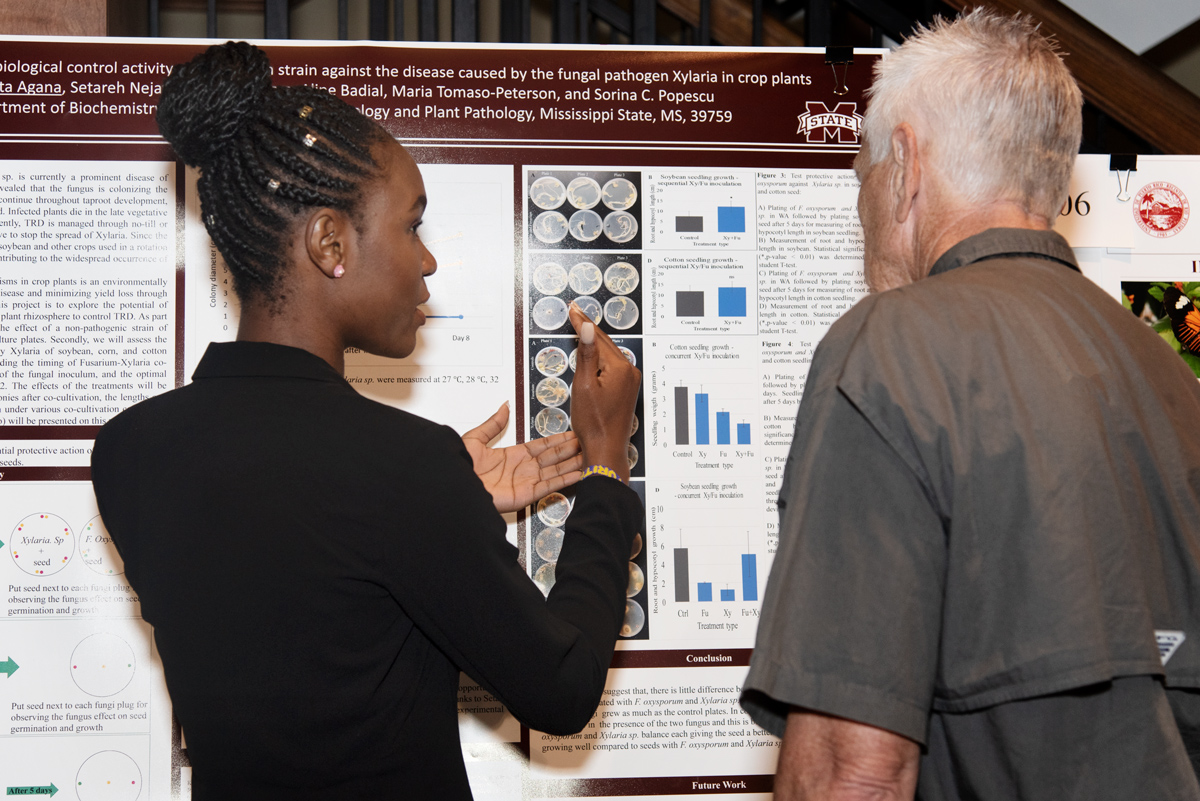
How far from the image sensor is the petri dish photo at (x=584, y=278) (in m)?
1.58

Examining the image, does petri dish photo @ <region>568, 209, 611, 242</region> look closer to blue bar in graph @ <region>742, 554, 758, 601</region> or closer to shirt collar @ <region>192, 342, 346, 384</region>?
blue bar in graph @ <region>742, 554, 758, 601</region>

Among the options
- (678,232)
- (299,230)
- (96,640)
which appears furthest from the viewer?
(678,232)

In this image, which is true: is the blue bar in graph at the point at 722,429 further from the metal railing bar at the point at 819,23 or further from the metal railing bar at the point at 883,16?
the metal railing bar at the point at 883,16

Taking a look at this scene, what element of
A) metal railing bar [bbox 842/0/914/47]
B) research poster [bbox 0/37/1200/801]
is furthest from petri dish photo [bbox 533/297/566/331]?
metal railing bar [bbox 842/0/914/47]

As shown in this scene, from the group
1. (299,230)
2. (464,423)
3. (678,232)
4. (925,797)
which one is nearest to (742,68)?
(678,232)

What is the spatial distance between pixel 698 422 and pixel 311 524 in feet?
2.76

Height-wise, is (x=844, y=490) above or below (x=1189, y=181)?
below

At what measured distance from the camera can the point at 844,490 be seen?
2.49 feet

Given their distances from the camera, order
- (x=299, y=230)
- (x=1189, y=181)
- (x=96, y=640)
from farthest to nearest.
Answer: (x=1189, y=181)
(x=96, y=640)
(x=299, y=230)

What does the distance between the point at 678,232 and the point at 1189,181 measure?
→ 3.20 ft

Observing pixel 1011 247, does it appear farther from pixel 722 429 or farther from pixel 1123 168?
pixel 1123 168

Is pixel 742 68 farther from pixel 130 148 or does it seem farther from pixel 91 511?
pixel 91 511

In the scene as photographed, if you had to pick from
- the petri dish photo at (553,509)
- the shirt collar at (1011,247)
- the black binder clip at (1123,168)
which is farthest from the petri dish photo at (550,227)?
the black binder clip at (1123,168)

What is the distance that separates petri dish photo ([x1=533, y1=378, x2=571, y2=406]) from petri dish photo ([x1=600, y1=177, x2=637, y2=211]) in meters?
0.32
